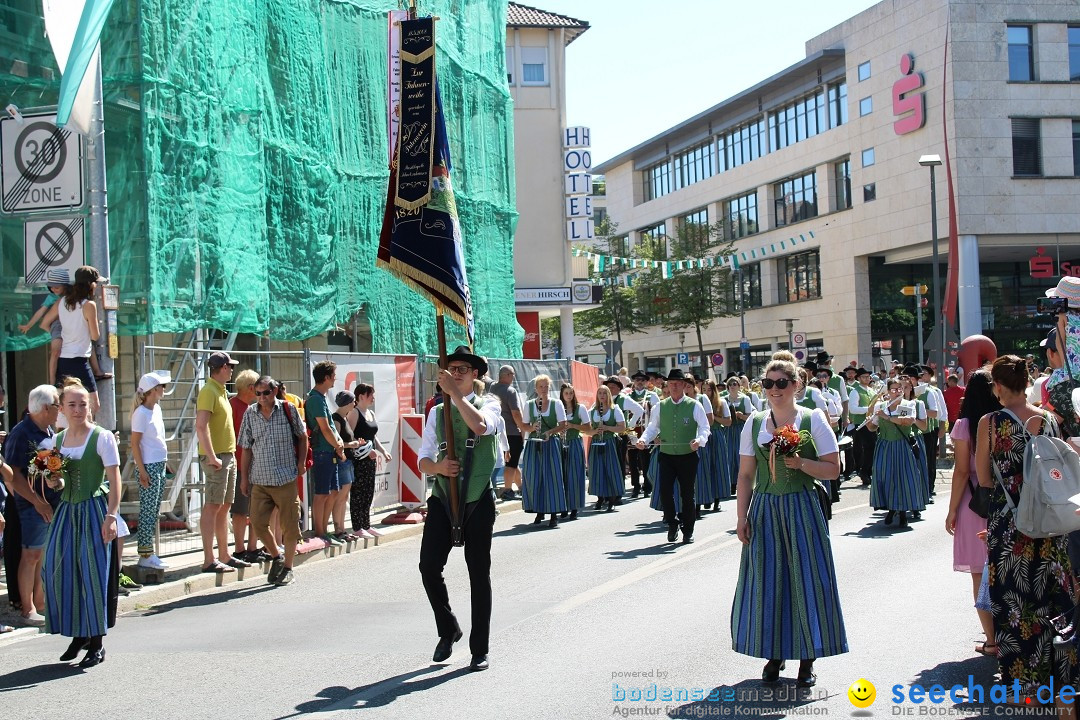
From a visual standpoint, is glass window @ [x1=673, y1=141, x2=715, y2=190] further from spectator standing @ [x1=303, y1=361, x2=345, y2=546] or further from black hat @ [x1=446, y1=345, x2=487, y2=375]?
black hat @ [x1=446, y1=345, x2=487, y2=375]

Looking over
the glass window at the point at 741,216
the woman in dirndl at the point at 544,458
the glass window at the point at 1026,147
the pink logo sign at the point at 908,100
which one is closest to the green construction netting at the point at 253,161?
the woman in dirndl at the point at 544,458

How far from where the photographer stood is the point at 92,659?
7773 mm

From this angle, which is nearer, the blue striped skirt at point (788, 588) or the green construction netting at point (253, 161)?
the blue striped skirt at point (788, 588)

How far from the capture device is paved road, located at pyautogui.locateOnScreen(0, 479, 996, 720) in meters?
6.51

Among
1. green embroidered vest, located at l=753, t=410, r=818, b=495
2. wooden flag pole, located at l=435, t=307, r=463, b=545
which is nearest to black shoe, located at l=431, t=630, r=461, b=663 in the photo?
wooden flag pole, located at l=435, t=307, r=463, b=545

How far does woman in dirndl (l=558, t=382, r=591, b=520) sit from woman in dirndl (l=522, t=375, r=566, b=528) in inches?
8.1

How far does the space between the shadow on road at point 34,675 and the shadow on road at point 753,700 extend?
3.93 metres

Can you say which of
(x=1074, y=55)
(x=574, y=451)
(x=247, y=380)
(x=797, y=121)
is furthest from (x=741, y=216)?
(x=247, y=380)

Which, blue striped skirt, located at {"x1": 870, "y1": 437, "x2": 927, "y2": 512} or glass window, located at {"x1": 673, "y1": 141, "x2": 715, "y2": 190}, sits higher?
glass window, located at {"x1": 673, "y1": 141, "x2": 715, "y2": 190}

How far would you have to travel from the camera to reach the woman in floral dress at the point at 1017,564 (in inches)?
239

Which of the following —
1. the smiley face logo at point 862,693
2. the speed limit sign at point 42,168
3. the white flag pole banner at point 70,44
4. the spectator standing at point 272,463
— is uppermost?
the white flag pole banner at point 70,44

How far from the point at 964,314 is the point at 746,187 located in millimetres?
17315

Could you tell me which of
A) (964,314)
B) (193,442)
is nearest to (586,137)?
(964,314)

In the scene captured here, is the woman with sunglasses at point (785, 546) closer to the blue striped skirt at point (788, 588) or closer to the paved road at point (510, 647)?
the blue striped skirt at point (788, 588)
